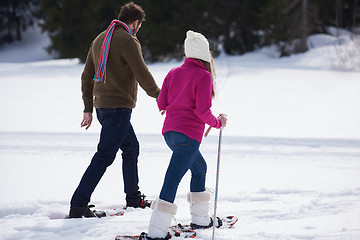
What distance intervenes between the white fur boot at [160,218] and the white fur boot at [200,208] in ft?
1.15

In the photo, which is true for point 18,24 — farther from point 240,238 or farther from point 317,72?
point 240,238

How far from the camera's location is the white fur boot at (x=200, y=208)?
3062 mm

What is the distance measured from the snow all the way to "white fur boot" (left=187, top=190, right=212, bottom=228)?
8 cm

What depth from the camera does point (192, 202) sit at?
10.1 ft

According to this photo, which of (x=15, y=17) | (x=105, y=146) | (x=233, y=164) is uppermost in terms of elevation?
(x=15, y=17)

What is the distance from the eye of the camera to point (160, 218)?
274 cm

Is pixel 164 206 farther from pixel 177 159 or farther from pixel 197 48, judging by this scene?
pixel 197 48

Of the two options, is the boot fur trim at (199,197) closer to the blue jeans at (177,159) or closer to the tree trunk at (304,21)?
the blue jeans at (177,159)

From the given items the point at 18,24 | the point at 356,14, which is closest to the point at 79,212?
the point at 356,14

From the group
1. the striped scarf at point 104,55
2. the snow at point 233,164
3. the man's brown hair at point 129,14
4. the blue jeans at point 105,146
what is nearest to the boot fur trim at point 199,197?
the snow at point 233,164

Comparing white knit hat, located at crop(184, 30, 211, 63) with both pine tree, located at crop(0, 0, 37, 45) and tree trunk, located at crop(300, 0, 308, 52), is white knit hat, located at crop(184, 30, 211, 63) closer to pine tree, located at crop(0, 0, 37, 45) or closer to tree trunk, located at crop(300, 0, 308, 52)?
tree trunk, located at crop(300, 0, 308, 52)

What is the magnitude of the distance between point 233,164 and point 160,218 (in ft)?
8.83

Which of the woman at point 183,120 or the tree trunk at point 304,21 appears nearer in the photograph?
the woman at point 183,120

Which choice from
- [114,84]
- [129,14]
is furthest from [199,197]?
[129,14]
